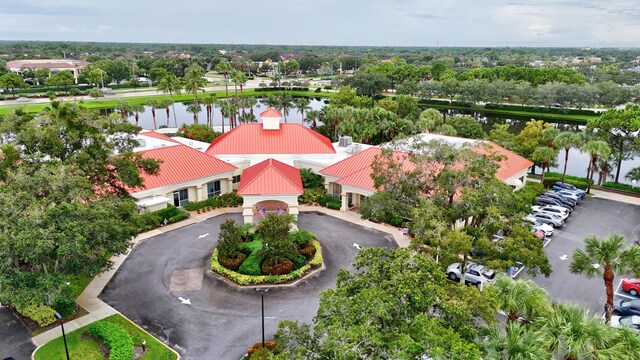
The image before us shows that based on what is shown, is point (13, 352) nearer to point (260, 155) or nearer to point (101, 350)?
point (101, 350)

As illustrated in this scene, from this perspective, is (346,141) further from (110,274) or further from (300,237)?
(110,274)

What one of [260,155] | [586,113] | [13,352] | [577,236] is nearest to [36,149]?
[13,352]

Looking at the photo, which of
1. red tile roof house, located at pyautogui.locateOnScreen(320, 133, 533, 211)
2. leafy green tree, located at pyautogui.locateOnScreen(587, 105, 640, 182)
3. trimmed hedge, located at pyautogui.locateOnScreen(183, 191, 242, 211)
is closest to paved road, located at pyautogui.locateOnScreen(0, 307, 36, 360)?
trimmed hedge, located at pyautogui.locateOnScreen(183, 191, 242, 211)

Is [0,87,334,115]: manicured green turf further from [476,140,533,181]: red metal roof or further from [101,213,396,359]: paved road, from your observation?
[476,140,533,181]: red metal roof

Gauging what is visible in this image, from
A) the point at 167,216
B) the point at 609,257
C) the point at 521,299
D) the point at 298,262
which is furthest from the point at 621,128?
the point at 167,216

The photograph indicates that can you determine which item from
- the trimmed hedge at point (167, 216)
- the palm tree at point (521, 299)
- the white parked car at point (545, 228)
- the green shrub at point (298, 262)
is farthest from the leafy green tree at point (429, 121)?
the palm tree at point (521, 299)
